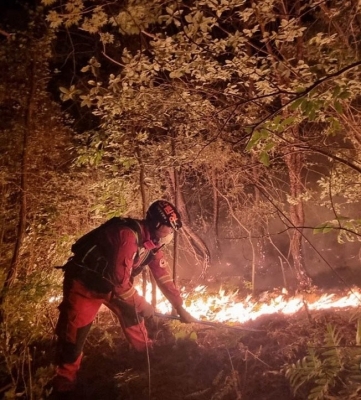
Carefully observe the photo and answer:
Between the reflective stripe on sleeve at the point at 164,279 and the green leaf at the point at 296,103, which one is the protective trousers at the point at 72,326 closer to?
the reflective stripe on sleeve at the point at 164,279

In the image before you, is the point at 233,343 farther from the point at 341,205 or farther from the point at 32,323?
the point at 341,205

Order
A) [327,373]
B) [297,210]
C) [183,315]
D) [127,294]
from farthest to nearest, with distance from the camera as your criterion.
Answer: [297,210] → [183,315] → [127,294] → [327,373]

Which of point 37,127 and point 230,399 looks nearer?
point 230,399

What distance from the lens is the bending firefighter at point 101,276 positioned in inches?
210

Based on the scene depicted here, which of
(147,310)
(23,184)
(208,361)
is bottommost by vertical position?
(208,361)

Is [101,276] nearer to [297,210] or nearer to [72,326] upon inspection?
[72,326]

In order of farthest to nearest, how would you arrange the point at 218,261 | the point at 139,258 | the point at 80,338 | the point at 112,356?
the point at 218,261
the point at 112,356
the point at 139,258
the point at 80,338

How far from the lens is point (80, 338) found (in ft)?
17.9

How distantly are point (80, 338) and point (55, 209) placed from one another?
2.72 metres

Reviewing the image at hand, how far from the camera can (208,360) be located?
5.46 metres

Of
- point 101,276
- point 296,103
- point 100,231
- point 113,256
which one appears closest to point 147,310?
point 101,276

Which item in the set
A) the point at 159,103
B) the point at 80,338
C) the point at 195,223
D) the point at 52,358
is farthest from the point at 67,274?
the point at 195,223

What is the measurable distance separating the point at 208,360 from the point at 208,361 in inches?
0.8

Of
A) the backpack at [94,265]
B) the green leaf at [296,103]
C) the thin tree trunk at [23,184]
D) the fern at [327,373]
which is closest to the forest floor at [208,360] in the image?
the fern at [327,373]
